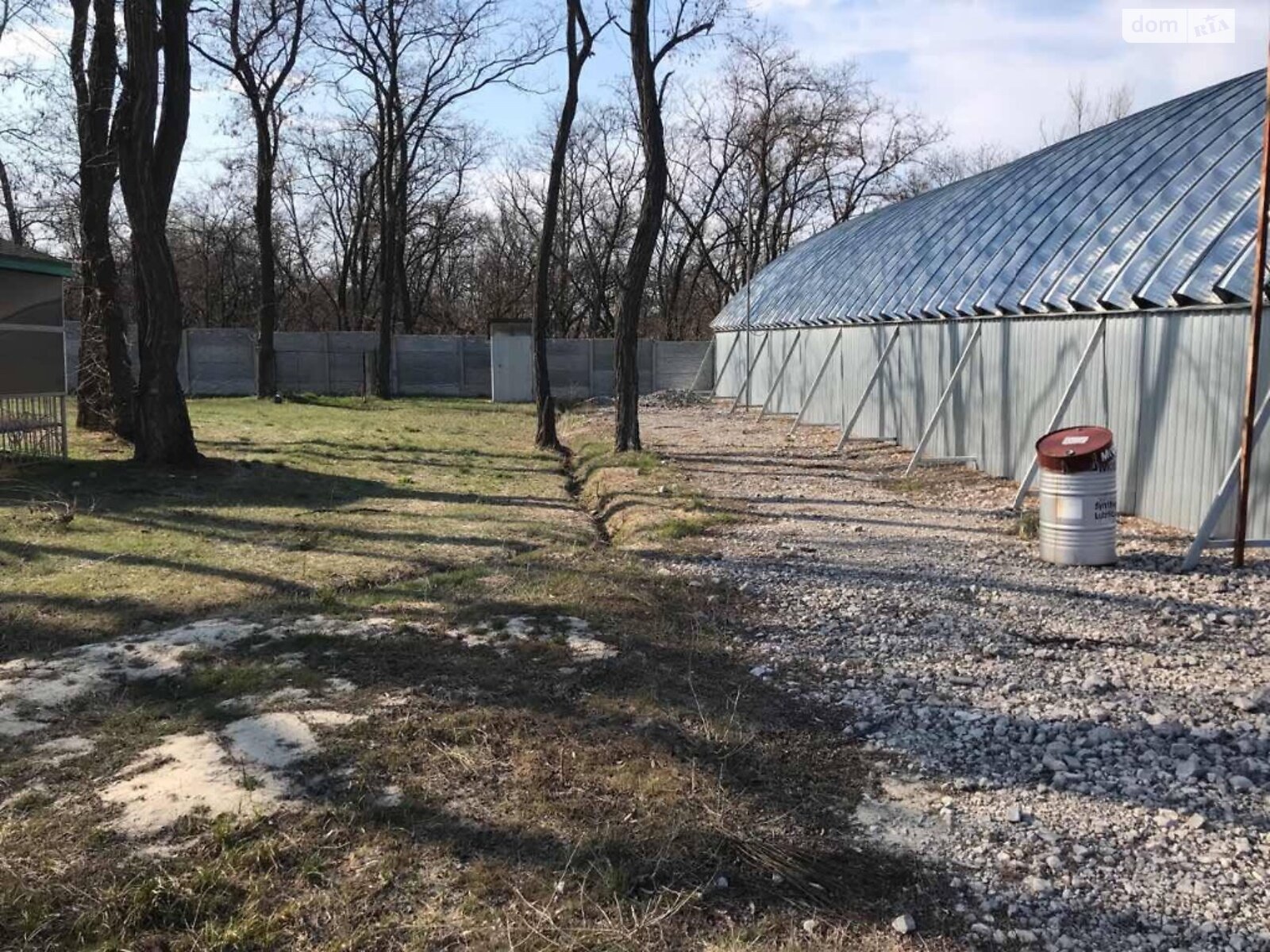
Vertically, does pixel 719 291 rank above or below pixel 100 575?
above

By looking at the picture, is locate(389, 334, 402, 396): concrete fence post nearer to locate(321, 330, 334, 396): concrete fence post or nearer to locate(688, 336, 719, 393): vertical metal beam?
locate(321, 330, 334, 396): concrete fence post

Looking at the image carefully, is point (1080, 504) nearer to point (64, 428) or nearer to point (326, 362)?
point (64, 428)

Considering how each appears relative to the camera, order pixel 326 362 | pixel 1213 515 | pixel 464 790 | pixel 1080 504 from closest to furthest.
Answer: pixel 464 790, pixel 1213 515, pixel 1080 504, pixel 326 362

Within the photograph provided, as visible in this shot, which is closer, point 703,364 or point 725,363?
point 725,363

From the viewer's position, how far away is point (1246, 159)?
10.3m

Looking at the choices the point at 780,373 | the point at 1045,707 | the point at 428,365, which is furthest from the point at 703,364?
the point at 1045,707

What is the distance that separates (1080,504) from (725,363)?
23.9 meters

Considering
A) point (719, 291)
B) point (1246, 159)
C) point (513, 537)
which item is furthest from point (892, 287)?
point (719, 291)

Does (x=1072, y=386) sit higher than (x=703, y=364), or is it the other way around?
(x=703, y=364)

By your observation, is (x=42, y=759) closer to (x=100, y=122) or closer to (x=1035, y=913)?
(x=1035, y=913)

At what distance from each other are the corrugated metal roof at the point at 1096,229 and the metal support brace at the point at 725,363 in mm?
7693

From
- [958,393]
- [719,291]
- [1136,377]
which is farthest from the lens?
[719,291]

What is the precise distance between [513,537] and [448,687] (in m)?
4.29

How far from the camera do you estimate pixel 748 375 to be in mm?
26406
